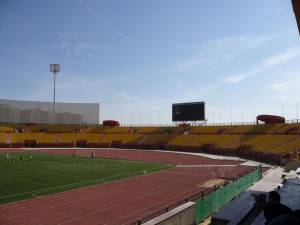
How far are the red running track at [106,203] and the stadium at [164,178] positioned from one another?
0.05 m

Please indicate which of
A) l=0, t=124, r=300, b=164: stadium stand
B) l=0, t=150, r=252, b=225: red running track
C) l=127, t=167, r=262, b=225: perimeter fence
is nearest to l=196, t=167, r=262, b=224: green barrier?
l=127, t=167, r=262, b=225: perimeter fence

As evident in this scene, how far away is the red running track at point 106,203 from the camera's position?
16.7m

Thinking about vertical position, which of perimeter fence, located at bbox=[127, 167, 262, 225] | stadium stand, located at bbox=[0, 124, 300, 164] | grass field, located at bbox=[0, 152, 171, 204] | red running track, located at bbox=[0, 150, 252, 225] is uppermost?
stadium stand, located at bbox=[0, 124, 300, 164]

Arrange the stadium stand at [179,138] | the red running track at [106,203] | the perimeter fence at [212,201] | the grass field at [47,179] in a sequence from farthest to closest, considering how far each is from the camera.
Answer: the stadium stand at [179,138] → the grass field at [47,179] → the red running track at [106,203] → the perimeter fence at [212,201]

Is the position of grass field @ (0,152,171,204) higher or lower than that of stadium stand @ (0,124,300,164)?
lower

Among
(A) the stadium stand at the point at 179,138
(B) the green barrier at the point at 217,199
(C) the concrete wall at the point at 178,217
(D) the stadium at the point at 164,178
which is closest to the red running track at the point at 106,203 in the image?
(D) the stadium at the point at 164,178

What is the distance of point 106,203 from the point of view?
66.2 ft

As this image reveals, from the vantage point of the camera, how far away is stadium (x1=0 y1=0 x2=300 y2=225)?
15000 millimetres

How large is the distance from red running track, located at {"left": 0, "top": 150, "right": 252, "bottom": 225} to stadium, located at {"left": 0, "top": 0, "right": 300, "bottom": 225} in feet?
0.16

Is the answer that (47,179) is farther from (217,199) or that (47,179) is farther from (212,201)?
(212,201)

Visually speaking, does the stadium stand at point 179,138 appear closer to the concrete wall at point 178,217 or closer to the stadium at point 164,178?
the stadium at point 164,178

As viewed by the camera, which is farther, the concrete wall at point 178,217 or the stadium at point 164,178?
the stadium at point 164,178

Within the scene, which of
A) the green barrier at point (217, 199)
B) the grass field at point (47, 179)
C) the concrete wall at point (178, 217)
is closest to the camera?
the concrete wall at point (178, 217)

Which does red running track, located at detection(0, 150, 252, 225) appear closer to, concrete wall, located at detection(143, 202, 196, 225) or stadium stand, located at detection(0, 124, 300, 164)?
concrete wall, located at detection(143, 202, 196, 225)
